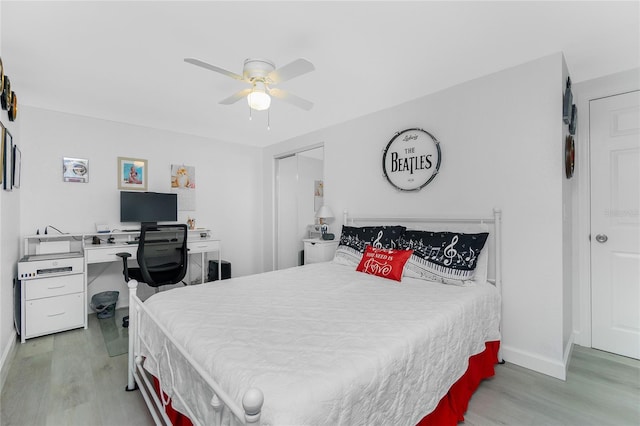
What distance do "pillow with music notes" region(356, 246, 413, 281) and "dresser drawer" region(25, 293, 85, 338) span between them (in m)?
2.83

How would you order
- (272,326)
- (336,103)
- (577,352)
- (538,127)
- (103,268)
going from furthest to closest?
(103,268) < (336,103) < (577,352) < (538,127) < (272,326)

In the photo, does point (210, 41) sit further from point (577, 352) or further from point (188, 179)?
point (577, 352)

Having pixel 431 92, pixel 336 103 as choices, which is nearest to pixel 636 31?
pixel 431 92

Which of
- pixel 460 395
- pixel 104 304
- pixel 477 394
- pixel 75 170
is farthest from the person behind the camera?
pixel 75 170

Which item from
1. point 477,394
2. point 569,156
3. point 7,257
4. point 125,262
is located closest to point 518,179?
point 569,156

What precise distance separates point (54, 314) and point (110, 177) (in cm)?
163

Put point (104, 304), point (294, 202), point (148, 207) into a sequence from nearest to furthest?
point (104, 304) → point (148, 207) → point (294, 202)

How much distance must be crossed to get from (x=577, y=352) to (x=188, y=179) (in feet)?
15.5

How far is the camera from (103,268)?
11.7ft

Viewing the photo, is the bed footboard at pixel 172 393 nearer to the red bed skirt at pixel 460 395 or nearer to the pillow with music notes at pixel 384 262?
the red bed skirt at pixel 460 395

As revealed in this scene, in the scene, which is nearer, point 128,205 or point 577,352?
point 577,352

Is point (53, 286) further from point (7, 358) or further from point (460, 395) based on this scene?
point (460, 395)

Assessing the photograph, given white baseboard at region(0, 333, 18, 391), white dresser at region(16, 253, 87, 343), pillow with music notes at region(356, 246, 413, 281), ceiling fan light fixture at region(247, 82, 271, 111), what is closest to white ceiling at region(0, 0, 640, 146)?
ceiling fan light fixture at region(247, 82, 271, 111)

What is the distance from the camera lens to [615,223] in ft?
8.09
